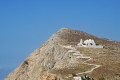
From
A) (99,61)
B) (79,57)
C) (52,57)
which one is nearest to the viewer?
(99,61)

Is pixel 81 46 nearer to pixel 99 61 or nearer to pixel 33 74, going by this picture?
pixel 33 74

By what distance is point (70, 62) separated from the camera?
230ft

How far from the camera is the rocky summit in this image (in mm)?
52119

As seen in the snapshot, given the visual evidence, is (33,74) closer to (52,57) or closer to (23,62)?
(52,57)

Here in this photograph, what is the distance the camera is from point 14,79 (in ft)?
339

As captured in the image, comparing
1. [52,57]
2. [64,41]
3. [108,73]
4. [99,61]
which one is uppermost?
[64,41]

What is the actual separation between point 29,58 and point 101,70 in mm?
59374

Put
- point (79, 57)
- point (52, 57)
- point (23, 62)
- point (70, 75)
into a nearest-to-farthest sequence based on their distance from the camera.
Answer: point (70, 75)
point (79, 57)
point (52, 57)
point (23, 62)

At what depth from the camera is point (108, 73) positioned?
51.6 m

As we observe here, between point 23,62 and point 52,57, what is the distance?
70.8 feet

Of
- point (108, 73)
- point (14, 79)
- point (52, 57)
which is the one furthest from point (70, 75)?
point (14, 79)

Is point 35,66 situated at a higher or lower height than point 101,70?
higher

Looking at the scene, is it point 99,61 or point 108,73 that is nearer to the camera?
point 108,73

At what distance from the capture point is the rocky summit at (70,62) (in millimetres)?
52119
